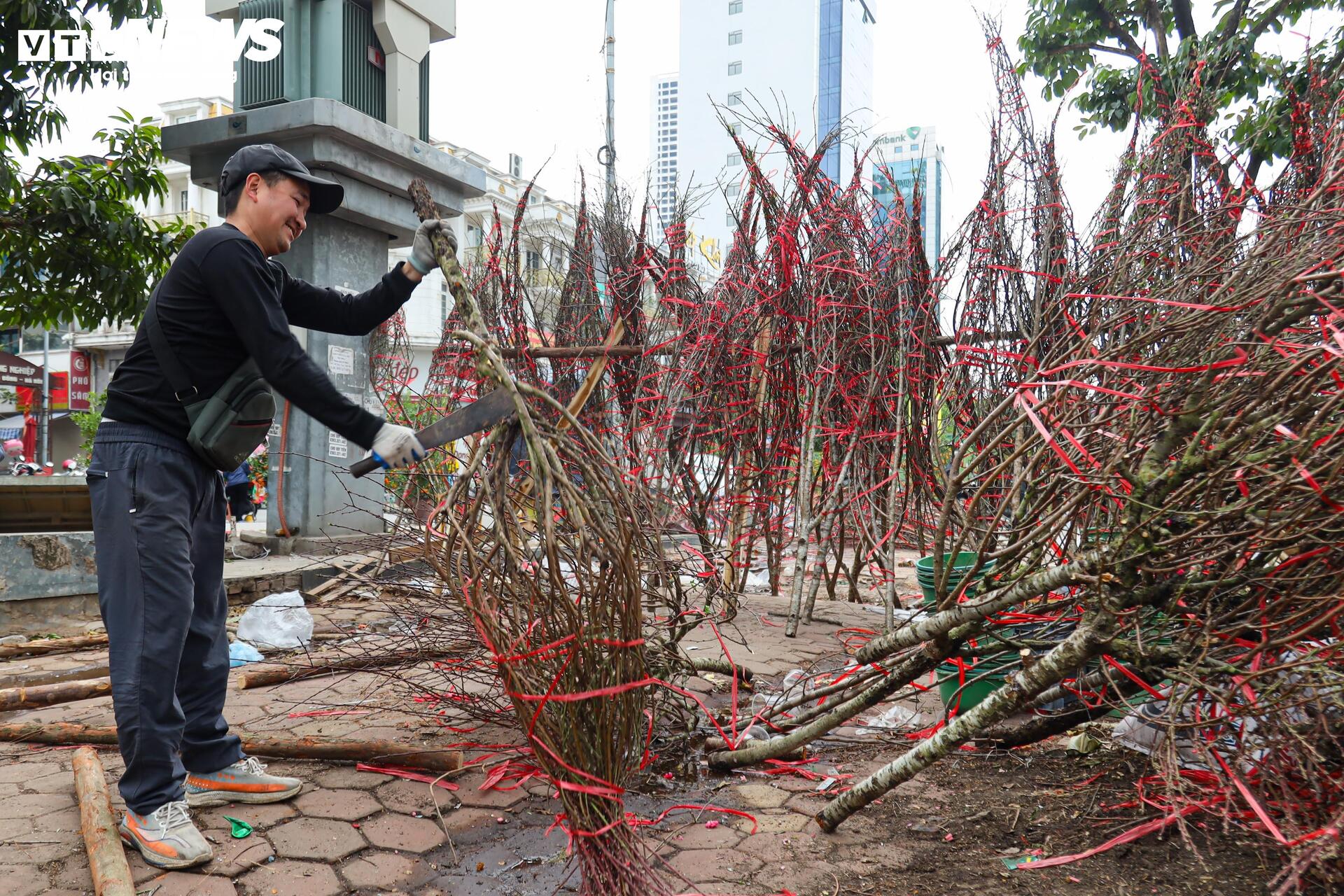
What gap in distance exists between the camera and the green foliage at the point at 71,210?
16.9 feet

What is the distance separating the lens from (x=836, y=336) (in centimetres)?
508

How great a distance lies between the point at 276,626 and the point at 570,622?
3549 mm

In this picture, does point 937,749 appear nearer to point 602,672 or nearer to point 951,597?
point 951,597

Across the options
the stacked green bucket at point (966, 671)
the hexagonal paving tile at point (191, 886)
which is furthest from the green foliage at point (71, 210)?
the stacked green bucket at point (966, 671)

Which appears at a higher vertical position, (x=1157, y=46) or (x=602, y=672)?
(x=1157, y=46)

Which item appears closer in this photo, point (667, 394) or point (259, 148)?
point (259, 148)

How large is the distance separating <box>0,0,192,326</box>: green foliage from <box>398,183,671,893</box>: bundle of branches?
4842 millimetres

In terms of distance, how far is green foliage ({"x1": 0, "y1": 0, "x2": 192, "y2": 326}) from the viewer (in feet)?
16.9

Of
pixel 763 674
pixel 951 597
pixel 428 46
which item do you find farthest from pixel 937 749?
pixel 428 46

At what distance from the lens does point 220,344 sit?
2416 millimetres

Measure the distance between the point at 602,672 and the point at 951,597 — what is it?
3.56ft

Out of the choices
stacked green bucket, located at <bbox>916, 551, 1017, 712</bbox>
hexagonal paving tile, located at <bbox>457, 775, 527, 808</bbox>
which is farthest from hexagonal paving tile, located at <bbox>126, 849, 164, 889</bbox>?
stacked green bucket, located at <bbox>916, 551, 1017, 712</bbox>

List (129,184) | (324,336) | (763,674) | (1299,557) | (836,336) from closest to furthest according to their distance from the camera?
(1299,557) < (763,674) < (836,336) < (129,184) < (324,336)

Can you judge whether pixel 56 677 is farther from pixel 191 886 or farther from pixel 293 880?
pixel 293 880
